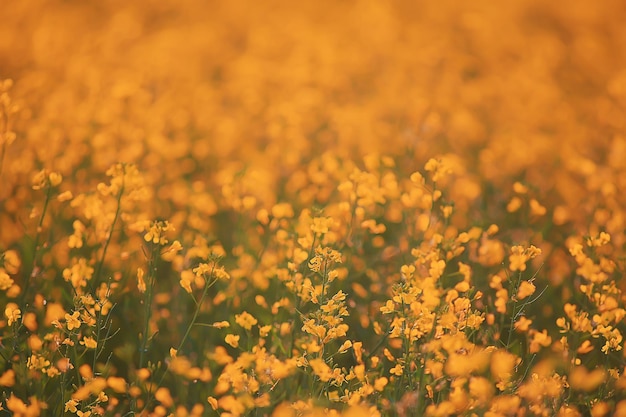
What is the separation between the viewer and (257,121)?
6504 mm

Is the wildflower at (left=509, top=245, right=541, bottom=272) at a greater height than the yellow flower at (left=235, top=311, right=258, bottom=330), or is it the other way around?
the wildflower at (left=509, top=245, right=541, bottom=272)

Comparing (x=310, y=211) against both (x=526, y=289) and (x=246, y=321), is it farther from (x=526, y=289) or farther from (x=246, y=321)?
(x=526, y=289)

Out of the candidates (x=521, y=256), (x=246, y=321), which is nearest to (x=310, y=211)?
(x=246, y=321)

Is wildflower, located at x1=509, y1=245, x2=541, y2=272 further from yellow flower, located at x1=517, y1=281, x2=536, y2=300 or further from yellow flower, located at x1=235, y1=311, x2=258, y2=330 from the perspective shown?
yellow flower, located at x1=235, y1=311, x2=258, y2=330

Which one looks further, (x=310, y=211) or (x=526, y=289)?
(x=310, y=211)

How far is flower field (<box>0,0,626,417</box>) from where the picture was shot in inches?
106

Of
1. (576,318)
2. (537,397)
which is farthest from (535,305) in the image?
(537,397)

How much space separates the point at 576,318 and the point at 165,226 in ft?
5.63

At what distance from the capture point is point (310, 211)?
375 cm

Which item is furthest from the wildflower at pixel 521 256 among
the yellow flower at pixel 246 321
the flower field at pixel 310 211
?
the yellow flower at pixel 246 321

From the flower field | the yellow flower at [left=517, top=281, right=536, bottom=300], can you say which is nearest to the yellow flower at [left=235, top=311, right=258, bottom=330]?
the flower field

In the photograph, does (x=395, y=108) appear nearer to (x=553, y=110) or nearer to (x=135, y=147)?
(x=553, y=110)

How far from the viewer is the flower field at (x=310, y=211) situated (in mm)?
2699

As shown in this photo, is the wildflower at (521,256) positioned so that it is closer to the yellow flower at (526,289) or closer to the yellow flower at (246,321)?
the yellow flower at (526,289)
